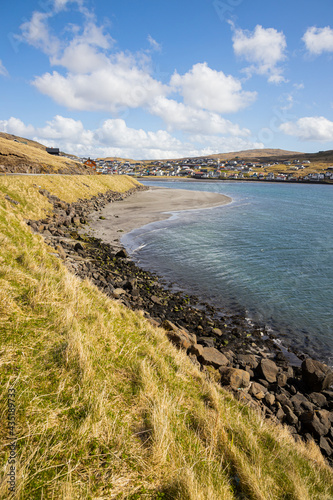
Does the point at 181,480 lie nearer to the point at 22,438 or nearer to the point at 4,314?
the point at 22,438

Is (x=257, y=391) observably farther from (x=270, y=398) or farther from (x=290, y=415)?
(x=290, y=415)

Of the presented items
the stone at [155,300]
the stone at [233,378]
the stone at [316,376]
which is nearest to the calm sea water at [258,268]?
the stone at [316,376]

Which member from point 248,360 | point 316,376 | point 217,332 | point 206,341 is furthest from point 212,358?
point 316,376

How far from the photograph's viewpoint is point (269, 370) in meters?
10.1

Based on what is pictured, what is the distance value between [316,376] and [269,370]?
1.67 m

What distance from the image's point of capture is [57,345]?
5160 mm

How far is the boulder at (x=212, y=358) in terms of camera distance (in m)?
9.11

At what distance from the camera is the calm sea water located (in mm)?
14430

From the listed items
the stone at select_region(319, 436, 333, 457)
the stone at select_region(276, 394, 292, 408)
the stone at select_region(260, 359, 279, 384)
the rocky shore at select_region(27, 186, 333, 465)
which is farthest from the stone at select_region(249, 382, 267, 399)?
the stone at select_region(319, 436, 333, 457)

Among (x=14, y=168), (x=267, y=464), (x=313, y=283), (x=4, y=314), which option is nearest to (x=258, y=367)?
(x=267, y=464)

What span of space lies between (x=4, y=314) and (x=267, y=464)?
5641mm

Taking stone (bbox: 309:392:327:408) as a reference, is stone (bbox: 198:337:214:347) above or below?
above

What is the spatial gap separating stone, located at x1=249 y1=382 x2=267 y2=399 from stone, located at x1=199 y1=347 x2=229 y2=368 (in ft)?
3.96

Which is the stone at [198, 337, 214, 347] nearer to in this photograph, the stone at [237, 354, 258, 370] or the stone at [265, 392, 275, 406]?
the stone at [237, 354, 258, 370]
